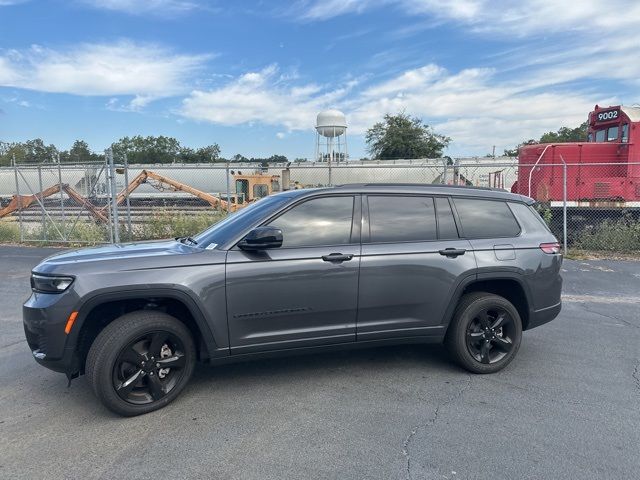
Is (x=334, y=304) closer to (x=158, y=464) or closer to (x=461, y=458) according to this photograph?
(x=461, y=458)

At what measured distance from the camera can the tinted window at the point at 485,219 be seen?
4.42 metres

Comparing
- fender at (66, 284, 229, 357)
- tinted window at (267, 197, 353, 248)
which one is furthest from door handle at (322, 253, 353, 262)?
fender at (66, 284, 229, 357)

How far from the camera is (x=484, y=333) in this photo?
4.38 metres

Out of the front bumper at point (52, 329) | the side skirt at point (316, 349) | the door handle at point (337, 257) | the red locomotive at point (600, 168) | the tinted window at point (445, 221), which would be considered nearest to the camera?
the front bumper at point (52, 329)

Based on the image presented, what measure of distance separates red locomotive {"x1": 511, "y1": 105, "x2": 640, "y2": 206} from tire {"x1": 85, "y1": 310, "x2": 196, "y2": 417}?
10897 millimetres

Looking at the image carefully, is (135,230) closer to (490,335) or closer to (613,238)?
(490,335)

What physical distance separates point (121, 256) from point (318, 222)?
1.58m

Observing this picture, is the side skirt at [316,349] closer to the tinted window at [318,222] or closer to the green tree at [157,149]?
the tinted window at [318,222]

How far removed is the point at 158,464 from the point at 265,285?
1.41 meters

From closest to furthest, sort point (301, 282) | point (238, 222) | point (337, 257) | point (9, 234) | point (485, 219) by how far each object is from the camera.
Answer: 1. point (301, 282)
2. point (337, 257)
3. point (238, 222)
4. point (485, 219)
5. point (9, 234)

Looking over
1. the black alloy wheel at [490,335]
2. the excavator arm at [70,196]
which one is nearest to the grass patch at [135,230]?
the excavator arm at [70,196]

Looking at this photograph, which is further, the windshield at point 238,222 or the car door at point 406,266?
the car door at point 406,266

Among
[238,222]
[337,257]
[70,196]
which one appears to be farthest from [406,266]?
[70,196]

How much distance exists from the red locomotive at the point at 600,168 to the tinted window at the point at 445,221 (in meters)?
8.86
